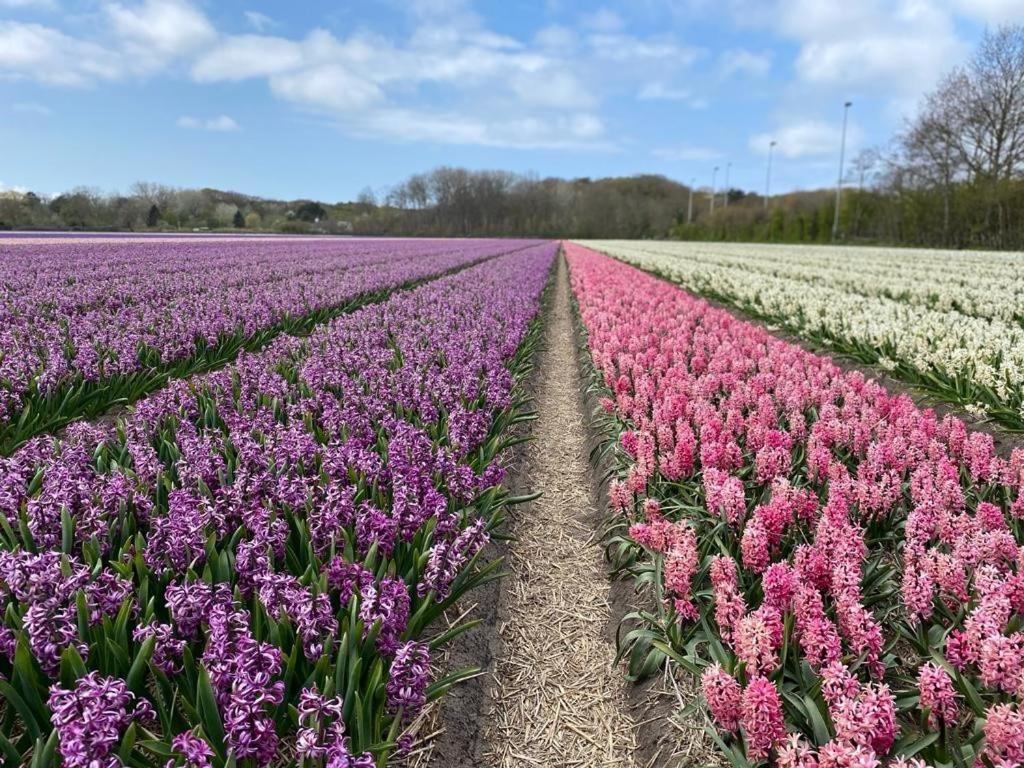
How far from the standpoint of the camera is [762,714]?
6.42 ft

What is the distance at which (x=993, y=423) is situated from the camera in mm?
5945

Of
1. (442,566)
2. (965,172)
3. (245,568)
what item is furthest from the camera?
(965,172)

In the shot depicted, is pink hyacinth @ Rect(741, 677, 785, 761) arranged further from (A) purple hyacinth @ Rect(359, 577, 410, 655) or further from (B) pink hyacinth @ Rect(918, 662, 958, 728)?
(A) purple hyacinth @ Rect(359, 577, 410, 655)

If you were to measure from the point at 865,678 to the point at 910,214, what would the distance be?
2440 inches

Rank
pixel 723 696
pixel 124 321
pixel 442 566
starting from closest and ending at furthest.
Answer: pixel 723 696, pixel 442 566, pixel 124 321

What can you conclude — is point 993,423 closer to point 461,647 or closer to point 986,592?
point 986,592

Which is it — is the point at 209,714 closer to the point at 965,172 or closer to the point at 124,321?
the point at 124,321

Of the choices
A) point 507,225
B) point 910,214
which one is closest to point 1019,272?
point 910,214

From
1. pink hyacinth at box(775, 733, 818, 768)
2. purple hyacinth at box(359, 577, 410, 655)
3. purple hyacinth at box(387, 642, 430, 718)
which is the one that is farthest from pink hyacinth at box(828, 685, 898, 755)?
purple hyacinth at box(359, 577, 410, 655)

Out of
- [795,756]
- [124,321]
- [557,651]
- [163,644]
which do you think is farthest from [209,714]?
[124,321]

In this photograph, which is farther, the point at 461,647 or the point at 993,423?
the point at 993,423

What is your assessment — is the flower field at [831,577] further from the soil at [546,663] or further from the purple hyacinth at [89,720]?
the purple hyacinth at [89,720]

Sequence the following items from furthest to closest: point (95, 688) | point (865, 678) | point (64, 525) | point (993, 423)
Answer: point (993, 423) < point (64, 525) < point (865, 678) < point (95, 688)

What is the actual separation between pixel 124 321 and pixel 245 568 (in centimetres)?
768
